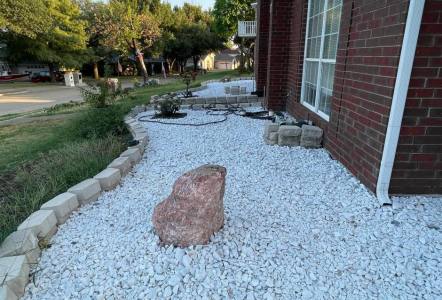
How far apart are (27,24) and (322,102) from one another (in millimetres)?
22694

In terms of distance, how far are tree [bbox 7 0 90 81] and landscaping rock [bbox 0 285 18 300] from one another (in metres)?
26.1

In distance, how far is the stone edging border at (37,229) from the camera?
1.68m

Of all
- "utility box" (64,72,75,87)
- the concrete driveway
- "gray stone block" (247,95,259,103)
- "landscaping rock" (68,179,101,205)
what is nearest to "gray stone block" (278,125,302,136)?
"landscaping rock" (68,179,101,205)

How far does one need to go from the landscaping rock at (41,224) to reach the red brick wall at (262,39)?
6.91m

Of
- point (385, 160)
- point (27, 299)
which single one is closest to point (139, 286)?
point (27, 299)

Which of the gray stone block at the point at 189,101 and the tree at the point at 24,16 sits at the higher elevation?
the tree at the point at 24,16

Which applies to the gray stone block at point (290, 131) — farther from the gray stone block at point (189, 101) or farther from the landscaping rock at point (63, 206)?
the gray stone block at point (189, 101)

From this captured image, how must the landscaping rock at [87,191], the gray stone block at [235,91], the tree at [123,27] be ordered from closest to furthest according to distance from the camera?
1. the landscaping rock at [87,191]
2. the gray stone block at [235,91]
3. the tree at [123,27]

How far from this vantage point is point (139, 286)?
174cm

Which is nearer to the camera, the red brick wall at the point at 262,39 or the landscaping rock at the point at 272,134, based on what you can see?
the landscaping rock at the point at 272,134

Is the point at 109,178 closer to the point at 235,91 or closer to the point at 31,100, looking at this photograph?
the point at 235,91

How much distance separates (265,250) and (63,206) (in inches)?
67.1

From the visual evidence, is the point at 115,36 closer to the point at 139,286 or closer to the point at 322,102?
the point at 322,102

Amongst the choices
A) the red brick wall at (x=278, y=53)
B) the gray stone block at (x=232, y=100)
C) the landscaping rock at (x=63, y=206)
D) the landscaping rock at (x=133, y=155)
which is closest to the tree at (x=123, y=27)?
the gray stone block at (x=232, y=100)
